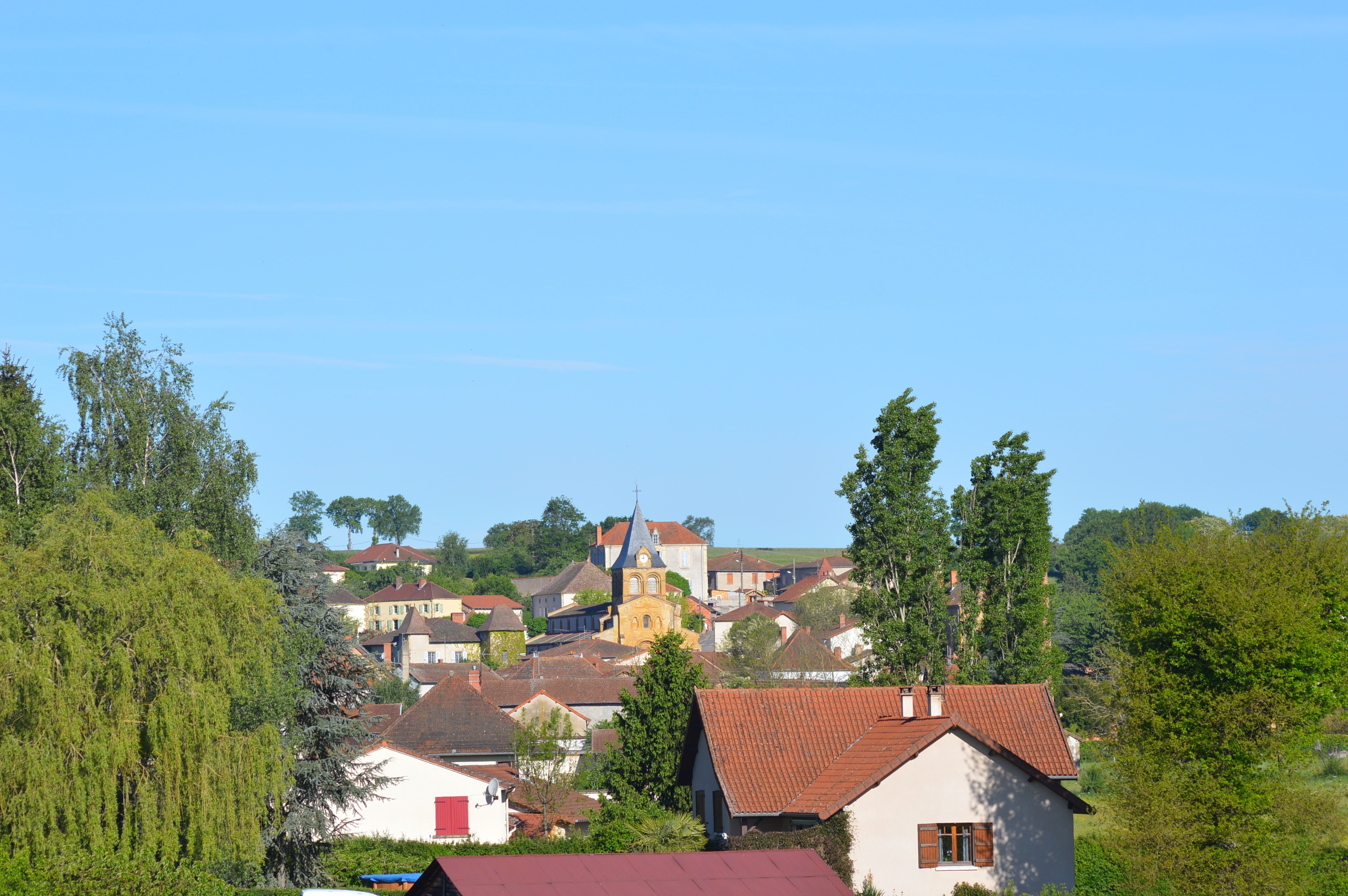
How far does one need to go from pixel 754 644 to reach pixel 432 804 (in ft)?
166

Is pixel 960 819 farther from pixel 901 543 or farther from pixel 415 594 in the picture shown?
pixel 415 594

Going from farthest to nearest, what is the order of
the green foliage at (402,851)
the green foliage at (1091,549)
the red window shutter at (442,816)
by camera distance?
1. the green foliage at (1091,549)
2. the red window shutter at (442,816)
3. the green foliage at (402,851)

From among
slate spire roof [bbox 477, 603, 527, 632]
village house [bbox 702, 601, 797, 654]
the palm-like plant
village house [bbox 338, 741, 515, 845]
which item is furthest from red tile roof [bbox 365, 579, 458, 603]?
the palm-like plant

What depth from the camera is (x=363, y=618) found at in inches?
6693

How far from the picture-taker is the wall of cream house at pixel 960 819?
29.5 m

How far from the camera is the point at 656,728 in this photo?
132 feet

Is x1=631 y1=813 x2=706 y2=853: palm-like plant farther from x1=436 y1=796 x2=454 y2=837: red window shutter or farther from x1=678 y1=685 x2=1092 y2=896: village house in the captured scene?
x1=436 y1=796 x2=454 y2=837: red window shutter

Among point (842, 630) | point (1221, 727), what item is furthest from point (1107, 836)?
point (842, 630)

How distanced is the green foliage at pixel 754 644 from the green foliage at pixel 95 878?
57418 millimetres

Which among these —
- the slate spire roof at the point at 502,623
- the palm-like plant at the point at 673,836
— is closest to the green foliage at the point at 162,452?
the palm-like plant at the point at 673,836

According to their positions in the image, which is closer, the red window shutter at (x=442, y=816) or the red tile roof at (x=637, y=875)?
the red tile roof at (x=637, y=875)

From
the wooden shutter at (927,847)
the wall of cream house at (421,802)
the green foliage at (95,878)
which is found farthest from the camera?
the wall of cream house at (421,802)

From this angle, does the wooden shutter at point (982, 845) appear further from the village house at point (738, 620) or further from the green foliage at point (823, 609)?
the village house at point (738, 620)

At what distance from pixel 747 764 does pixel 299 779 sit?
36.2 ft
